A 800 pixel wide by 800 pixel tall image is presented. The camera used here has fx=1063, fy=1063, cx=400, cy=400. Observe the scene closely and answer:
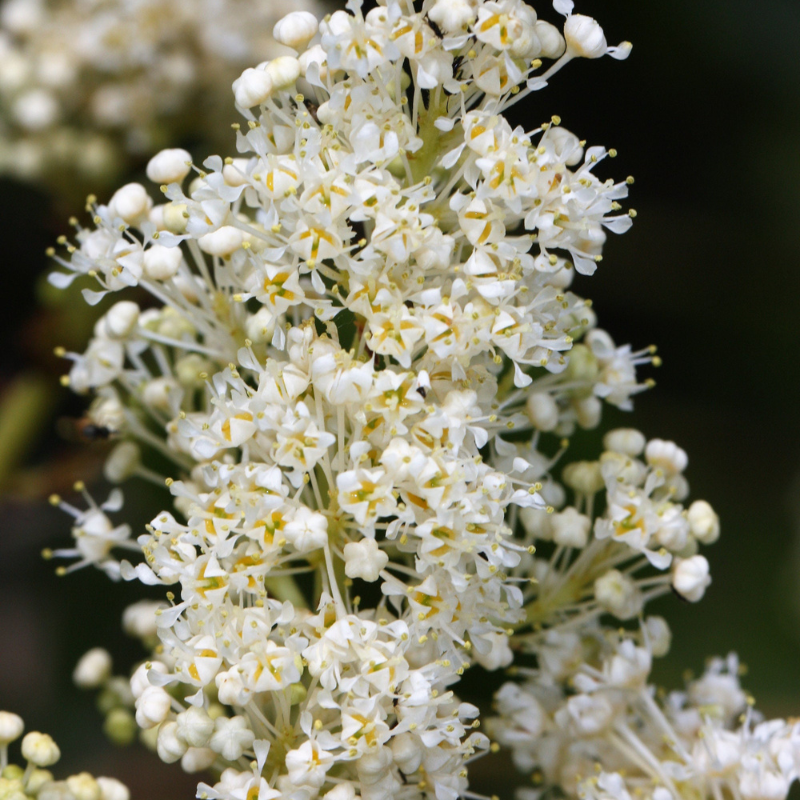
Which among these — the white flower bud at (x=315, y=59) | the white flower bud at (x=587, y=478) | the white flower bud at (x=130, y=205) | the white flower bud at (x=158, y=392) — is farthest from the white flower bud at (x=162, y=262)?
the white flower bud at (x=587, y=478)

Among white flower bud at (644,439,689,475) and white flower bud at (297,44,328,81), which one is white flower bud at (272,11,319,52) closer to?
white flower bud at (297,44,328,81)

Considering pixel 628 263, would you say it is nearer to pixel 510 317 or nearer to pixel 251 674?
pixel 510 317

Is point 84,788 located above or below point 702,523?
below

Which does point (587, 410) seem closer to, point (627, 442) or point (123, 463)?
point (627, 442)

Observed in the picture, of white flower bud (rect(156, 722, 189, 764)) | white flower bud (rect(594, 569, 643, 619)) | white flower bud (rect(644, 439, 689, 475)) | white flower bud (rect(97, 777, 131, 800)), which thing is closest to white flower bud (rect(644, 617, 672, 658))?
white flower bud (rect(594, 569, 643, 619))

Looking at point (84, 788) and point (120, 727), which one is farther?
point (120, 727)

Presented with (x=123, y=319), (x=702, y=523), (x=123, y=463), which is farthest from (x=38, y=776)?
(x=702, y=523)

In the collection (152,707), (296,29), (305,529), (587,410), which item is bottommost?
(152,707)
